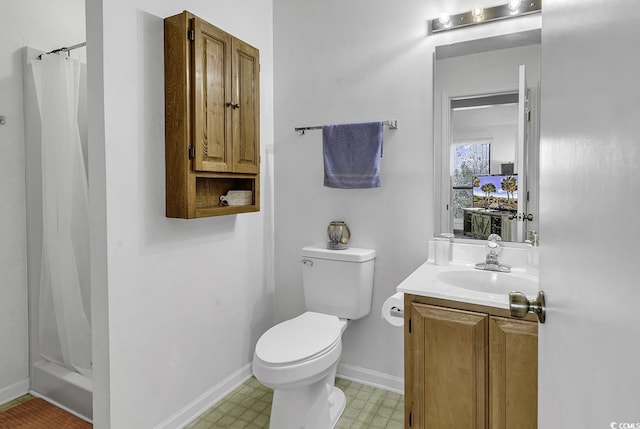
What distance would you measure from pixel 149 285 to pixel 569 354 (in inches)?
64.7

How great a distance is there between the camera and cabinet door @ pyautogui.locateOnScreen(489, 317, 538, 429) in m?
1.32

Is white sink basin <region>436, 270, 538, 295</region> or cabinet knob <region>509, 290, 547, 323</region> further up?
cabinet knob <region>509, 290, 547, 323</region>

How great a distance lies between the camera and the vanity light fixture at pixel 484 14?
175 cm

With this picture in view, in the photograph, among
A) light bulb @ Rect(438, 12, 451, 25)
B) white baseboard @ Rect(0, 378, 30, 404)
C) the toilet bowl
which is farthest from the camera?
white baseboard @ Rect(0, 378, 30, 404)

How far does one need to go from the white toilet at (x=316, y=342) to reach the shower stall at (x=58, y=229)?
3.45ft

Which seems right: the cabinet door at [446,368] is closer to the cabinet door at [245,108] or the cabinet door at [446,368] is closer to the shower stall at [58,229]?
the cabinet door at [245,108]

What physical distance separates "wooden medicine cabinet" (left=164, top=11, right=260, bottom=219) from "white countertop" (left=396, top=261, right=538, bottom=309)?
103cm

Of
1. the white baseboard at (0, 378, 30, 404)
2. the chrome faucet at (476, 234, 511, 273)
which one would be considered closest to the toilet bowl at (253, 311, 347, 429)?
the chrome faucet at (476, 234, 511, 273)

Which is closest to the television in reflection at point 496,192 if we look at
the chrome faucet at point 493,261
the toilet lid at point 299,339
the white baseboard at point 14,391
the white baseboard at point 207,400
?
the chrome faucet at point 493,261

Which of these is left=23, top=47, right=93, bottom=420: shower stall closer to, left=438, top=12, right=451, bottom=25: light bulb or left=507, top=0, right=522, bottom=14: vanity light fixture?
left=438, top=12, right=451, bottom=25: light bulb

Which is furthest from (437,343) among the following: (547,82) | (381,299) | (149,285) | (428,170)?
(149,285)

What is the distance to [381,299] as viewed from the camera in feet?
7.17

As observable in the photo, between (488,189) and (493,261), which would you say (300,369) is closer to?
(493,261)

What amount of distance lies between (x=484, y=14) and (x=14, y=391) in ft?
10.9
